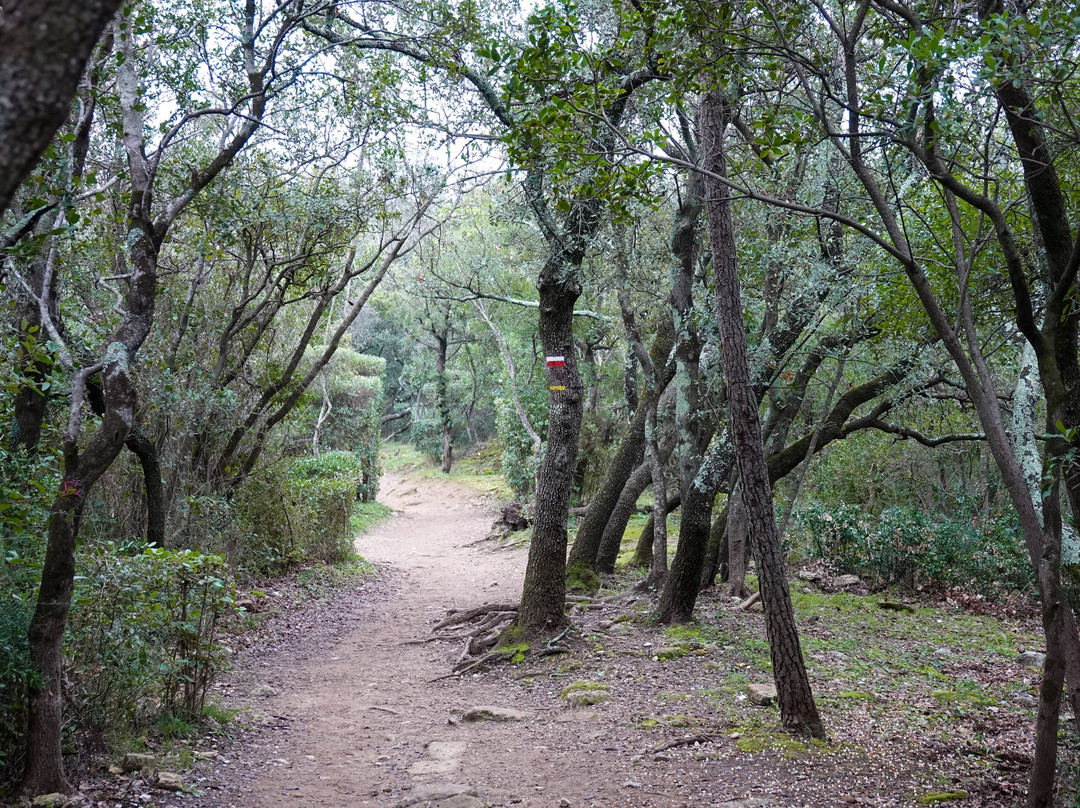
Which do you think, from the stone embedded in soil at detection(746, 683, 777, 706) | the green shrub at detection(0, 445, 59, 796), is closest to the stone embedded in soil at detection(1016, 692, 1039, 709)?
the stone embedded in soil at detection(746, 683, 777, 706)

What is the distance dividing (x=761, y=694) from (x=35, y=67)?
594cm

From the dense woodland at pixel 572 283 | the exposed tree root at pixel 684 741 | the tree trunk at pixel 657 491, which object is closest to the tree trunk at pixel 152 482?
the dense woodland at pixel 572 283

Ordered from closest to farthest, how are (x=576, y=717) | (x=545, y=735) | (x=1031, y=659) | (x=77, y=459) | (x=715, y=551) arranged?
1. (x=77, y=459)
2. (x=545, y=735)
3. (x=576, y=717)
4. (x=1031, y=659)
5. (x=715, y=551)

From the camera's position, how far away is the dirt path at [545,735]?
4395 mm

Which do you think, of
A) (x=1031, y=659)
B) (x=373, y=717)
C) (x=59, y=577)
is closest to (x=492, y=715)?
(x=373, y=717)

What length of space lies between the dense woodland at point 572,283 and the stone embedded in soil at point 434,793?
1.70 m

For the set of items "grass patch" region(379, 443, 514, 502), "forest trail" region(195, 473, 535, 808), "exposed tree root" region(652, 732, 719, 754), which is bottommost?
"forest trail" region(195, 473, 535, 808)

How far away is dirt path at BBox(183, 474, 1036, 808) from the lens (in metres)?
4.39

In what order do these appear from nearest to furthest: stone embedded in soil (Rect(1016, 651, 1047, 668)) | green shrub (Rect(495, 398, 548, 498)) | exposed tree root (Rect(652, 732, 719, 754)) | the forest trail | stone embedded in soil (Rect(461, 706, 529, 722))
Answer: the forest trail → exposed tree root (Rect(652, 732, 719, 754)) → stone embedded in soil (Rect(461, 706, 529, 722)) → stone embedded in soil (Rect(1016, 651, 1047, 668)) → green shrub (Rect(495, 398, 548, 498))

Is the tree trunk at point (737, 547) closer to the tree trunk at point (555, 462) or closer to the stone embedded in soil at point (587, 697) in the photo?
the tree trunk at point (555, 462)

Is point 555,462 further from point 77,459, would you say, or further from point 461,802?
point 77,459

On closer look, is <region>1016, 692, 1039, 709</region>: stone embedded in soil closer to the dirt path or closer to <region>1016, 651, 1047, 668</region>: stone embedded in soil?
the dirt path

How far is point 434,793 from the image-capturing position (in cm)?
454

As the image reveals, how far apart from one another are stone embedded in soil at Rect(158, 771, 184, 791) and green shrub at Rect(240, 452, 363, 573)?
5.77 meters
